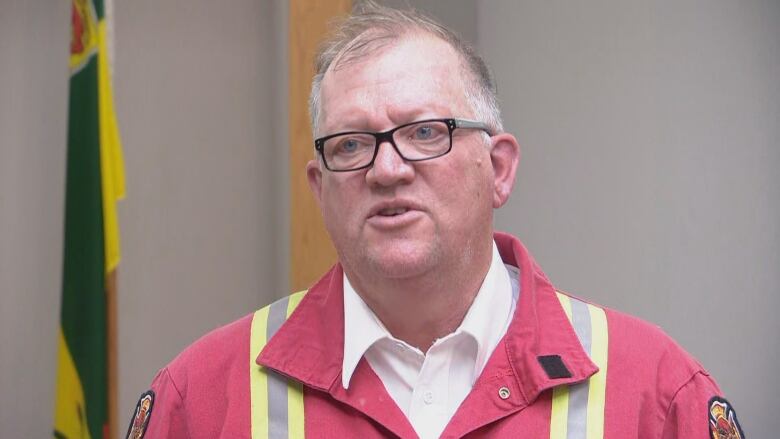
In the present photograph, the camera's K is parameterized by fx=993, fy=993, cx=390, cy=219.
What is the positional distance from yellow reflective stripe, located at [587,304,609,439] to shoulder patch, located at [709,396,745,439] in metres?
0.15

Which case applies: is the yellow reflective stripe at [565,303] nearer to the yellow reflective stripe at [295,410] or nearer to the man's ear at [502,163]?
the man's ear at [502,163]

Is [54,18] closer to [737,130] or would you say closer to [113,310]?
[113,310]

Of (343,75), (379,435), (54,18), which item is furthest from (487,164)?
(54,18)

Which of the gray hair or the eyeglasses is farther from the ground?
the gray hair

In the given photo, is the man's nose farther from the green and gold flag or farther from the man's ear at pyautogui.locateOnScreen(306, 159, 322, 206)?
the green and gold flag

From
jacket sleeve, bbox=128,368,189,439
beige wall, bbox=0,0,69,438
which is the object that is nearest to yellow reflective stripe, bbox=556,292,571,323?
jacket sleeve, bbox=128,368,189,439

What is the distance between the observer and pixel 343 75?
1411 mm

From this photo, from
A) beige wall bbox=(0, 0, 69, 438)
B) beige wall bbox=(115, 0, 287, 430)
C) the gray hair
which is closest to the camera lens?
the gray hair

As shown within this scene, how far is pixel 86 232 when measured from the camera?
2.67m

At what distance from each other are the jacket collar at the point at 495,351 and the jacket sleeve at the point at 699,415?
5.0 inches

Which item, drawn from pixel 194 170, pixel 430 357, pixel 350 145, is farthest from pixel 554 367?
pixel 194 170

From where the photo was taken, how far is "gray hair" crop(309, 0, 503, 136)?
1434 millimetres

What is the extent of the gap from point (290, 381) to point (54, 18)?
193 centimetres

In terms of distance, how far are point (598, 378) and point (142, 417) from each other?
0.67 m
